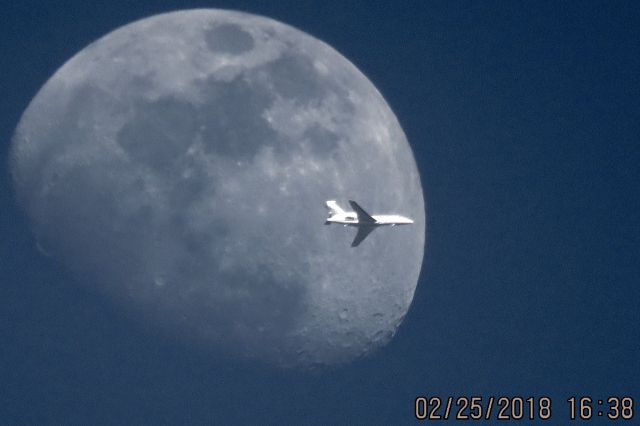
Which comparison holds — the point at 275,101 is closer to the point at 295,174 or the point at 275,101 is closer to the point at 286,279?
the point at 295,174

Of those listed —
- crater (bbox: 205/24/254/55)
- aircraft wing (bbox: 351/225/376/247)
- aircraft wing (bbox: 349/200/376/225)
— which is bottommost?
aircraft wing (bbox: 351/225/376/247)

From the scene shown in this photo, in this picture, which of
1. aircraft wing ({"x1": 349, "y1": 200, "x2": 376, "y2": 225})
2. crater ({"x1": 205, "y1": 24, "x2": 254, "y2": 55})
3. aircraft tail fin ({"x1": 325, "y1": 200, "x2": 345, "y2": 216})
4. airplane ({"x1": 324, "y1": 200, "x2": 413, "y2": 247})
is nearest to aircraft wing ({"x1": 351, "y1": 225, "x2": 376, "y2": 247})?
airplane ({"x1": 324, "y1": 200, "x2": 413, "y2": 247})

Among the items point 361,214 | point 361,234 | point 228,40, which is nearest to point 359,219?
point 361,214

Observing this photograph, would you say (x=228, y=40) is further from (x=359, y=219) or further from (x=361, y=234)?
(x=361, y=234)

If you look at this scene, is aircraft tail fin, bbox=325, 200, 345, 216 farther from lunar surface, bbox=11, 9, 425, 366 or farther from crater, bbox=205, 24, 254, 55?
crater, bbox=205, 24, 254, 55

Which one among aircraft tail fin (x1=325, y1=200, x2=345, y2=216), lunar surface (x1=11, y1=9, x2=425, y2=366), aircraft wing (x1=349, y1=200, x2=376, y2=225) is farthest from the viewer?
aircraft tail fin (x1=325, y1=200, x2=345, y2=216)

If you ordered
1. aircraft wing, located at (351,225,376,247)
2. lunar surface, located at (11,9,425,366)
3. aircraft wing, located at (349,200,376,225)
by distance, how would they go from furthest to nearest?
aircraft wing, located at (351,225,376,247)
aircraft wing, located at (349,200,376,225)
lunar surface, located at (11,9,425,366)

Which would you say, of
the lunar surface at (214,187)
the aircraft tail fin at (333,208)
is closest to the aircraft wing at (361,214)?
the aircraft tail fin at (333,208)

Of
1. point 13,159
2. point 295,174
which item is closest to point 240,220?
point 295,174
